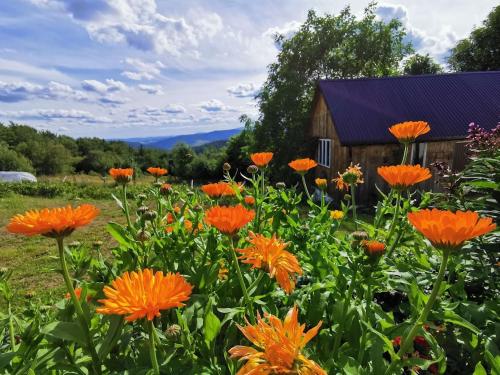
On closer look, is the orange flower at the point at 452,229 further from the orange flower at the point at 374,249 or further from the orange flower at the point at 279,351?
the orange flower at the point at 279,351

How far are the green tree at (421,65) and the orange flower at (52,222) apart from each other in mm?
28292

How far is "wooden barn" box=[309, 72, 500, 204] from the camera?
37.1 ft

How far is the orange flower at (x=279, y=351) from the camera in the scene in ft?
2.15

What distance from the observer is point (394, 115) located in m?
11.8

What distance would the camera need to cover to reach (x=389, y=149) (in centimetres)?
1138

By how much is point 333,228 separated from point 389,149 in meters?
10.6

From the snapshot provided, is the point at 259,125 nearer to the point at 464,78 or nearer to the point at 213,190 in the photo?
the point at 464,78

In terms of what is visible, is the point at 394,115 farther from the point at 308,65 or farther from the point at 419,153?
the point at 308,65

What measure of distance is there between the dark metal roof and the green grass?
7.61 m

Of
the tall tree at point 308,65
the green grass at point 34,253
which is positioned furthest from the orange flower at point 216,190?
the tall tree at point 308,65

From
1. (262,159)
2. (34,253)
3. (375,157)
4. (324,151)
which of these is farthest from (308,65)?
(262,159)

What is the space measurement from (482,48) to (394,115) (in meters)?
16.2

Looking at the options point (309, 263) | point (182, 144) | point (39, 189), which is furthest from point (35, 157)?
point (309, 263)

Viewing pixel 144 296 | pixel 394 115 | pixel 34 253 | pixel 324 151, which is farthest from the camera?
pixel 324 151
